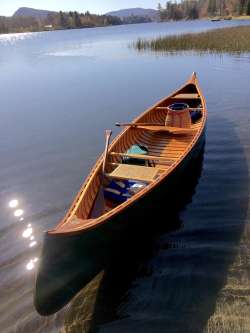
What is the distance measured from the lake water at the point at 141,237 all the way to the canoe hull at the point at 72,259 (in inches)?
36.4

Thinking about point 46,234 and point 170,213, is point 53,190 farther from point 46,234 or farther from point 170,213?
point 46,234

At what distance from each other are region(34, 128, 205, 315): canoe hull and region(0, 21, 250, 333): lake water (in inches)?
36.4

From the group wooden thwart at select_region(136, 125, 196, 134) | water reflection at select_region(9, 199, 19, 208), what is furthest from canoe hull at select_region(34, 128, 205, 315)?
wooden thwart at select_region(136, 125, 196, 134)

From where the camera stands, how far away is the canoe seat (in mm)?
8148

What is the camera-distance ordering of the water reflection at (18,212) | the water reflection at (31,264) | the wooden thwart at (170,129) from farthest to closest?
the wooden thwart at (170,129) → the water reflection at (18,212) → the water reflection at (31,264)

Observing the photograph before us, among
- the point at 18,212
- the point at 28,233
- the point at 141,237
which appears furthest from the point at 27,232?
the point at 141,237

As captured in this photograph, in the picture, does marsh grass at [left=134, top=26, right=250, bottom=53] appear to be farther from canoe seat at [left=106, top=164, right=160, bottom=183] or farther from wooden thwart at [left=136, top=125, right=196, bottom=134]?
canoe seat at [left=106, top=164, right=160, bottom=183]

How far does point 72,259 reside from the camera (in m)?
5.93

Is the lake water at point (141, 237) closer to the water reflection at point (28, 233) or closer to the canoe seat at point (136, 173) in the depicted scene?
the water reflection at point (28, 233)

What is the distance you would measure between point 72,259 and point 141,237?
8.65ft

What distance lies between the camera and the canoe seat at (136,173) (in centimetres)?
815

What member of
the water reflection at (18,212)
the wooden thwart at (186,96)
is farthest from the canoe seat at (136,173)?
the wooden thwart at (186,96)

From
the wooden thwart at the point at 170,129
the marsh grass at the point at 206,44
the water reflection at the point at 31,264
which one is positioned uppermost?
the wooden thwart at the point at 170,129

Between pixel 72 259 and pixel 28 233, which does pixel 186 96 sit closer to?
pixel 28 233
